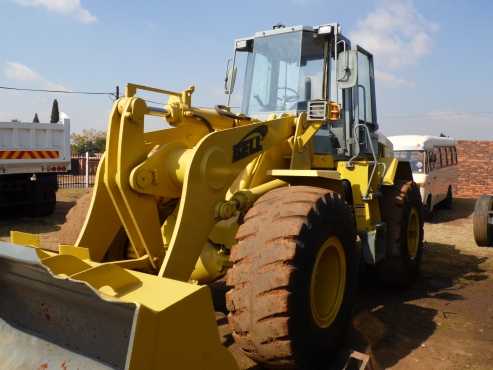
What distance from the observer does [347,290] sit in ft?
12.2

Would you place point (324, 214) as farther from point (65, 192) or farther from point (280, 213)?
point (65, 192)

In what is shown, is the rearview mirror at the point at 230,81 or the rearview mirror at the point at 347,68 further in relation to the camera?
the rearview mirror at the point at 230,81

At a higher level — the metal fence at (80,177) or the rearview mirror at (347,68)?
the rearview mirror at (347,68)

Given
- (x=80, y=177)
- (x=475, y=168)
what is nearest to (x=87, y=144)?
(x=80, y=177)

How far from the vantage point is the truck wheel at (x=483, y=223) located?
8266mm

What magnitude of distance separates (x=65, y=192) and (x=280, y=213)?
54.0ft

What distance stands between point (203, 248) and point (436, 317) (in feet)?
8.86

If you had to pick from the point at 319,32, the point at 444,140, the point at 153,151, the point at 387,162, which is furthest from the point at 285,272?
the point at 444,140

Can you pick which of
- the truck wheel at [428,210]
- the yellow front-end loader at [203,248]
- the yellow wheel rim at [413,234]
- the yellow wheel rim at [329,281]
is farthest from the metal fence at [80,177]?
the yellow wheel rim at [329,281]

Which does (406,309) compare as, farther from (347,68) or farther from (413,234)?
(347,68)

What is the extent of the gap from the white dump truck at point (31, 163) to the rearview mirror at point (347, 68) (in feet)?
27.5

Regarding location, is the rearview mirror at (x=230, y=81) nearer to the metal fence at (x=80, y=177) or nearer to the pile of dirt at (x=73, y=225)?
the pile of dirt at (x=73, y=225)

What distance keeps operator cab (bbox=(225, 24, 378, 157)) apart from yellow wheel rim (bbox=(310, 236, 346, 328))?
171 centimetres

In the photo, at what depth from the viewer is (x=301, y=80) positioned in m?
5.22
